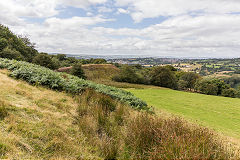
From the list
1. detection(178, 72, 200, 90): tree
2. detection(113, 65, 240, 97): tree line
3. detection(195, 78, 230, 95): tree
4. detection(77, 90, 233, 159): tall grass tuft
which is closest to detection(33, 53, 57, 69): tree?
detection(113, 65, 240, 97): tree line

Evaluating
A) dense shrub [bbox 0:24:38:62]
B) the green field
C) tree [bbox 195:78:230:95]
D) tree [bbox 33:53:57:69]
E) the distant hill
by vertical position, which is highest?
dense shrub [bbox 0:24:38:62]

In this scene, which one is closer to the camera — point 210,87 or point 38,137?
point 38,137

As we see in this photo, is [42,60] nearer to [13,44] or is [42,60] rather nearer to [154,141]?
[13,44]

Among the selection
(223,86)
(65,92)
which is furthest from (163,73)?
(65,92)

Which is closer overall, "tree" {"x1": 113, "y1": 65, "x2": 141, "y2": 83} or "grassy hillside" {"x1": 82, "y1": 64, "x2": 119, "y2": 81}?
"tree" {"x1": 113, "y1": 65, "x2": 141, "y2": 83}

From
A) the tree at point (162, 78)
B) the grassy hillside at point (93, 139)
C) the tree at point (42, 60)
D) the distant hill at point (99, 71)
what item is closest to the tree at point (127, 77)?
the distant hill at point (99, 71)

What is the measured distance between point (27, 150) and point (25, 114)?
6.01ft

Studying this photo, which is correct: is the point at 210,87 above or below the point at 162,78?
below

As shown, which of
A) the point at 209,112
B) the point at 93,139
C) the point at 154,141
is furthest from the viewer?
Answer: the point at 209,112

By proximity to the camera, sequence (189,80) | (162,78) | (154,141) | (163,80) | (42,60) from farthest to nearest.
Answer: (189,80) < (163,80) < (162,78) < (42,60) < (154,141)

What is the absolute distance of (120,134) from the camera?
4512mm

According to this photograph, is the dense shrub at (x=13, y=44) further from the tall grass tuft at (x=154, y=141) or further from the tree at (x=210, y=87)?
the tree at (x=210, y=87)

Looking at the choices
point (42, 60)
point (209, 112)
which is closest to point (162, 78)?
point (209, 112)

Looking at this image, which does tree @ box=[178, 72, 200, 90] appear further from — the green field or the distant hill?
the green field
